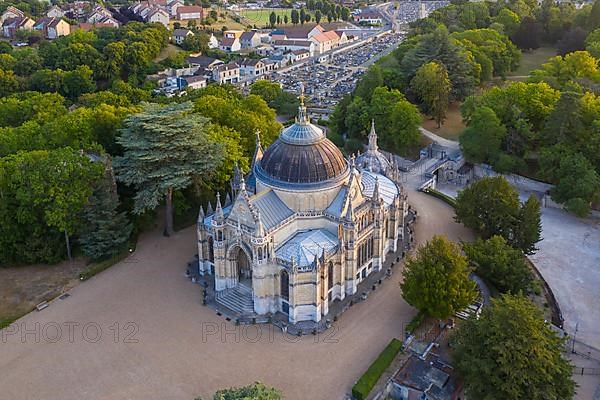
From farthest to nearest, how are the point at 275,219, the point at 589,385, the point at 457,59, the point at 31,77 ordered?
the point at 31,77
the point at 457,59
the point at 275,219
the point at 589,385

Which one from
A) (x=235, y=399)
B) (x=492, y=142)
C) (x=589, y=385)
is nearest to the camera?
(x=235, y=399)

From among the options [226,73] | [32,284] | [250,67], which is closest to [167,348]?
[32,284]

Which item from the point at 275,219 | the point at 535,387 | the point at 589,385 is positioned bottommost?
the point at 589,385

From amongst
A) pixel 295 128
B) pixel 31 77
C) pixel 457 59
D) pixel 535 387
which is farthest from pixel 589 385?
pixel 31 77

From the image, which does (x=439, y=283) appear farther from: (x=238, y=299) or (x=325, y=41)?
(x=325, y=41)

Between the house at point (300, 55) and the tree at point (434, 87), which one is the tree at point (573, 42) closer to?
the tree at point (434, 87)

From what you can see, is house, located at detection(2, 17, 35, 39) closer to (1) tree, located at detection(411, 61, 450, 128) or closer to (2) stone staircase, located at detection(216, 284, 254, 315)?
(1) tree, located at detection(411, 61, 450, 128)

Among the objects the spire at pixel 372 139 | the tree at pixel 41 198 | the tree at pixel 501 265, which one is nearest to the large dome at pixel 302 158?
the spire at pixel 372 139

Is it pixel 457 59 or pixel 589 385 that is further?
pixel 457 59

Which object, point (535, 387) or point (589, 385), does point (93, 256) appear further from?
point (589, 385)

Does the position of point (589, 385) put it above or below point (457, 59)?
below
